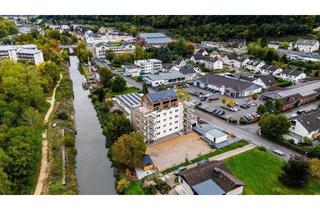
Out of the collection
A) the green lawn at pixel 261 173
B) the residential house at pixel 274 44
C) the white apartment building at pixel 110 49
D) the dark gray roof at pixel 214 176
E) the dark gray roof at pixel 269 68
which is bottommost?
the green lawn at pixel 261 173

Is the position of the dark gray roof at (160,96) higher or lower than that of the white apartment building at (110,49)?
higher

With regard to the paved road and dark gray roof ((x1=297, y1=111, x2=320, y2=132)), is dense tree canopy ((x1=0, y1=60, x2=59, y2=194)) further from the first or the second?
dark gray roof ((x1=297, y1=111, x2=320, y2=132))

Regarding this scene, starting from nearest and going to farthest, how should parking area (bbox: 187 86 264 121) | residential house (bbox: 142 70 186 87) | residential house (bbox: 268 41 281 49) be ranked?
parking area (bbox: 187 86 264 121) < residential house (bbox: 142 70 186 87) < residential house (bbox: 268 41 281 49)

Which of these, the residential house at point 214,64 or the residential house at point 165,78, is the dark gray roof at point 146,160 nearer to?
the residential house at point 165,78

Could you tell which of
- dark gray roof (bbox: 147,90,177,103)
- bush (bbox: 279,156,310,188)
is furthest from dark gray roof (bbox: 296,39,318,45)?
bush (bbox: 279,156,310,188)

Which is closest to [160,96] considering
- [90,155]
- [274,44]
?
[90,155]

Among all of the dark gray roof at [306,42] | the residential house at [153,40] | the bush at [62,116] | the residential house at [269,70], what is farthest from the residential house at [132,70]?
the dark gray roof at [306,42]

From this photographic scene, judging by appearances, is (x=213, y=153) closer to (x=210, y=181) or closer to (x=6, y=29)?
(x=210, y=181)
